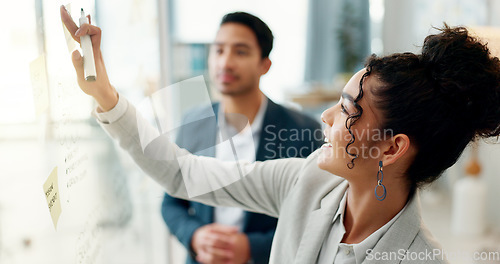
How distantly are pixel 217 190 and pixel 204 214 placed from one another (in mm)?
326

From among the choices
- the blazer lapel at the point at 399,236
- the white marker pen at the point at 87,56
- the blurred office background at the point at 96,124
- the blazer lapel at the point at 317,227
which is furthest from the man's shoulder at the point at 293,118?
the white marker pen at the point at 87,56

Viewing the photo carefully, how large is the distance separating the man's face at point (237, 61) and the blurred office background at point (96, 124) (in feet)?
0.55

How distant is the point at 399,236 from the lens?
0.71m

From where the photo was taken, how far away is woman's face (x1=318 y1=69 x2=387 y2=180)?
696 mm

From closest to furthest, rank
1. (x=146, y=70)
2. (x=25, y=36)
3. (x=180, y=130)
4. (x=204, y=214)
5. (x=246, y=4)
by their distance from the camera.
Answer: (x=25, y=36)
(x=180, y=130)
(x=204, y=214)
(x=146, y=70)
(x=246, y=4)

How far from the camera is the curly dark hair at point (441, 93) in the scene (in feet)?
2.10

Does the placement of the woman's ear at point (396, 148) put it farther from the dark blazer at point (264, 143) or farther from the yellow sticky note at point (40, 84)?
the yellow sticky note at point (40, 84)

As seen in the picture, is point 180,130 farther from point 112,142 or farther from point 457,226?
point 457,226

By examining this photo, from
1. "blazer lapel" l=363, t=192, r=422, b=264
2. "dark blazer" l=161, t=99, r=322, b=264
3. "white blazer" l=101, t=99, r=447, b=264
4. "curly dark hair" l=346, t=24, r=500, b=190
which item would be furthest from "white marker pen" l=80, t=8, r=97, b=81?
"blazer lapel" l=363, t=192, r=422, b=264

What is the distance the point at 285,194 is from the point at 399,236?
223 mm

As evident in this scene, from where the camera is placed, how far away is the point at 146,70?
4.83ft

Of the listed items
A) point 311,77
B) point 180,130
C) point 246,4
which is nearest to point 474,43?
point 180,130

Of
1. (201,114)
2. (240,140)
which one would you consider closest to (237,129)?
(240,140)

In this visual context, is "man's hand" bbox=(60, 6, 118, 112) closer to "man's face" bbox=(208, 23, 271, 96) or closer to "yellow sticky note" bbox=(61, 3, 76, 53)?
"yellow sticky note" bbox=(61, 3, 76, 53)
